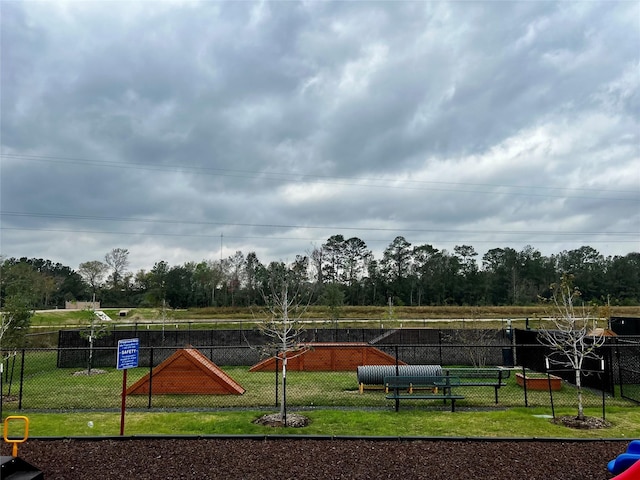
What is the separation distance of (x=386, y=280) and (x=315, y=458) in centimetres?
7339

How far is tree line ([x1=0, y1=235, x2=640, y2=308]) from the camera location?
237 feet

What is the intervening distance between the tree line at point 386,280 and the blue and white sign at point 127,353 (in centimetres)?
5765

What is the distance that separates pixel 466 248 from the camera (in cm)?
8969

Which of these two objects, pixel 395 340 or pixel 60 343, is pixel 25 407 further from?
pixel 395 340

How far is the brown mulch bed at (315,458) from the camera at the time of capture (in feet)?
21.4

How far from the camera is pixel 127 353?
880 centimetres

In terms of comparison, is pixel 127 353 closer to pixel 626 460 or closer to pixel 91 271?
pixel 626 460

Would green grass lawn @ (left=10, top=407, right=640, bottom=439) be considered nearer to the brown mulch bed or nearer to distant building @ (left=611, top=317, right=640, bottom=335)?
the brown mulch bed

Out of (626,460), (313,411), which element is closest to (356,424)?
(313,411)

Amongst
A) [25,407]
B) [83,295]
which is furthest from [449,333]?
[83,295]

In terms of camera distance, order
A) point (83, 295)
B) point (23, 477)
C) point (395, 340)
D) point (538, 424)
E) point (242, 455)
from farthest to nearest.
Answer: point (83, 295)
point (395, 340)
point (538, 424)
point (242, 455)
point (23, 477)

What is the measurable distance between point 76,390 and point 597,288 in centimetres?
7974

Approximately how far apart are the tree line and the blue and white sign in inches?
2270

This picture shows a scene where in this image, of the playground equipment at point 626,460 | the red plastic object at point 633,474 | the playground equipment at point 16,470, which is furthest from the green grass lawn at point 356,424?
the red plastic object at point 633,474
